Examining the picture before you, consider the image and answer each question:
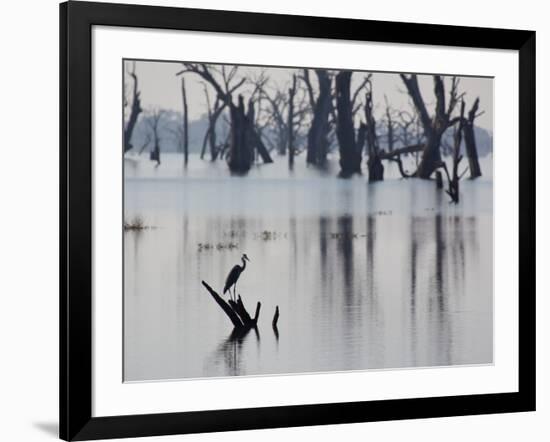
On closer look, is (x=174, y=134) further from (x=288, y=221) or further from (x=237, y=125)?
(x=288, y=221)

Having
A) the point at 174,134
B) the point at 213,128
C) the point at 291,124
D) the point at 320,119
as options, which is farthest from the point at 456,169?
the point at 174,134

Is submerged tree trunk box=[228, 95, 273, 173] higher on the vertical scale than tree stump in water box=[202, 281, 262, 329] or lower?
higher

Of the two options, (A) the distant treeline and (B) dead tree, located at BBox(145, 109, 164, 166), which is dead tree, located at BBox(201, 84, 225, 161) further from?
(B) dead tree, located at BBox(145, 109, 164, 166)

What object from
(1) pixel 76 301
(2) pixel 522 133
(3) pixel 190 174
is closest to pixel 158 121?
(3) pixel 190 174

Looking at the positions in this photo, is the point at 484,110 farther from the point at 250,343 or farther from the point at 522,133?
the point at 250,343

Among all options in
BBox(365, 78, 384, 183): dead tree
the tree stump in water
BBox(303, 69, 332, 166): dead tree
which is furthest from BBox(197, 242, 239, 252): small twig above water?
BBox(365, 78, 384, 183): dead tree

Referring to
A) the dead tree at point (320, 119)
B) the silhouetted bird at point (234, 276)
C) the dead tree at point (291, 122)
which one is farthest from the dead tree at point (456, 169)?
the silhouetted bird at point (234, 276)
